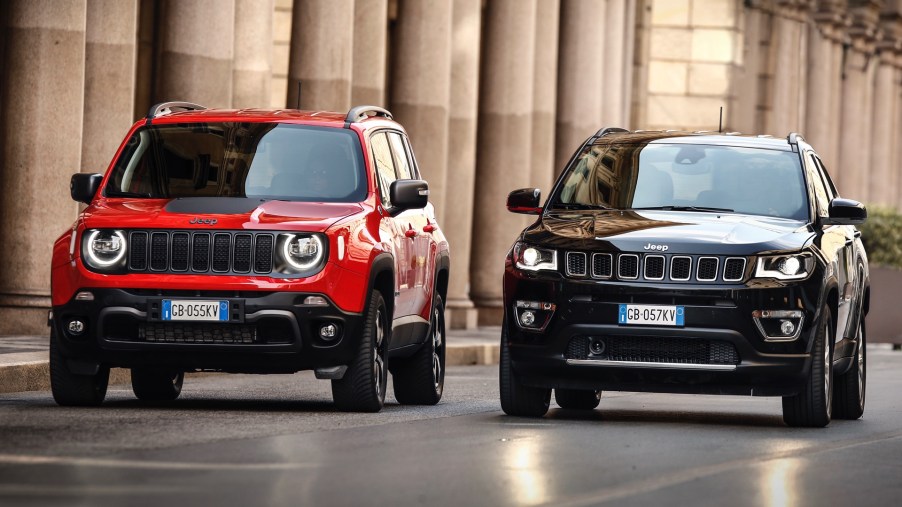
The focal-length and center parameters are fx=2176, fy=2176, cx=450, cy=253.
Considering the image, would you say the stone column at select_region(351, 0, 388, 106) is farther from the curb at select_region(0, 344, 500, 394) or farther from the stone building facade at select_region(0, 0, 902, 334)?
the curb at select_region(0, 344, 500, 394)

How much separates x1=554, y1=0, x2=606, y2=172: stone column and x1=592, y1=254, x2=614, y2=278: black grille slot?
23203 mm

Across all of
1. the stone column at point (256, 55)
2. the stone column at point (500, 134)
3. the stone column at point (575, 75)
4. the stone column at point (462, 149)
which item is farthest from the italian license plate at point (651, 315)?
the stone column at point (575, 75)

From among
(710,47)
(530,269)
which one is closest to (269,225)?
(530,269)

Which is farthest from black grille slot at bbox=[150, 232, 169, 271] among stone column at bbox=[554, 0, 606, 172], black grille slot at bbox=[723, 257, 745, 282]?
stone column at bbox=[554, 0, 606, 172]

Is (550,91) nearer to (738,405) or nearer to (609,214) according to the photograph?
(738,405)

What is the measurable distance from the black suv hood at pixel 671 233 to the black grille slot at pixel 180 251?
205cm

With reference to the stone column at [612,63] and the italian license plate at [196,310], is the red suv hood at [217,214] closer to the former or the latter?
the italian license plate at [196,310]

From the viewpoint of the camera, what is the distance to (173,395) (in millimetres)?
14891

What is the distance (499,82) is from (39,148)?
13028 mm

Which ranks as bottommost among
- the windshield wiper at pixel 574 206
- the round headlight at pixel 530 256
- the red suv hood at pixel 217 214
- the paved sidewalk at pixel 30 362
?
the paved sidewalk at pixel 30 362

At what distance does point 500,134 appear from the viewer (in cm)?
3284

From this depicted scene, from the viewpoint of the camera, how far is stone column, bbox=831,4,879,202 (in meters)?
61.2

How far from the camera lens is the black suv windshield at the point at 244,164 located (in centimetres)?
1379

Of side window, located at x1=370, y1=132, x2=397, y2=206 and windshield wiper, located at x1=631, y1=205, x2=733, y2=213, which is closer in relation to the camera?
windshield wiper, located at x1=631, y1=205, x2=733, y2=213
